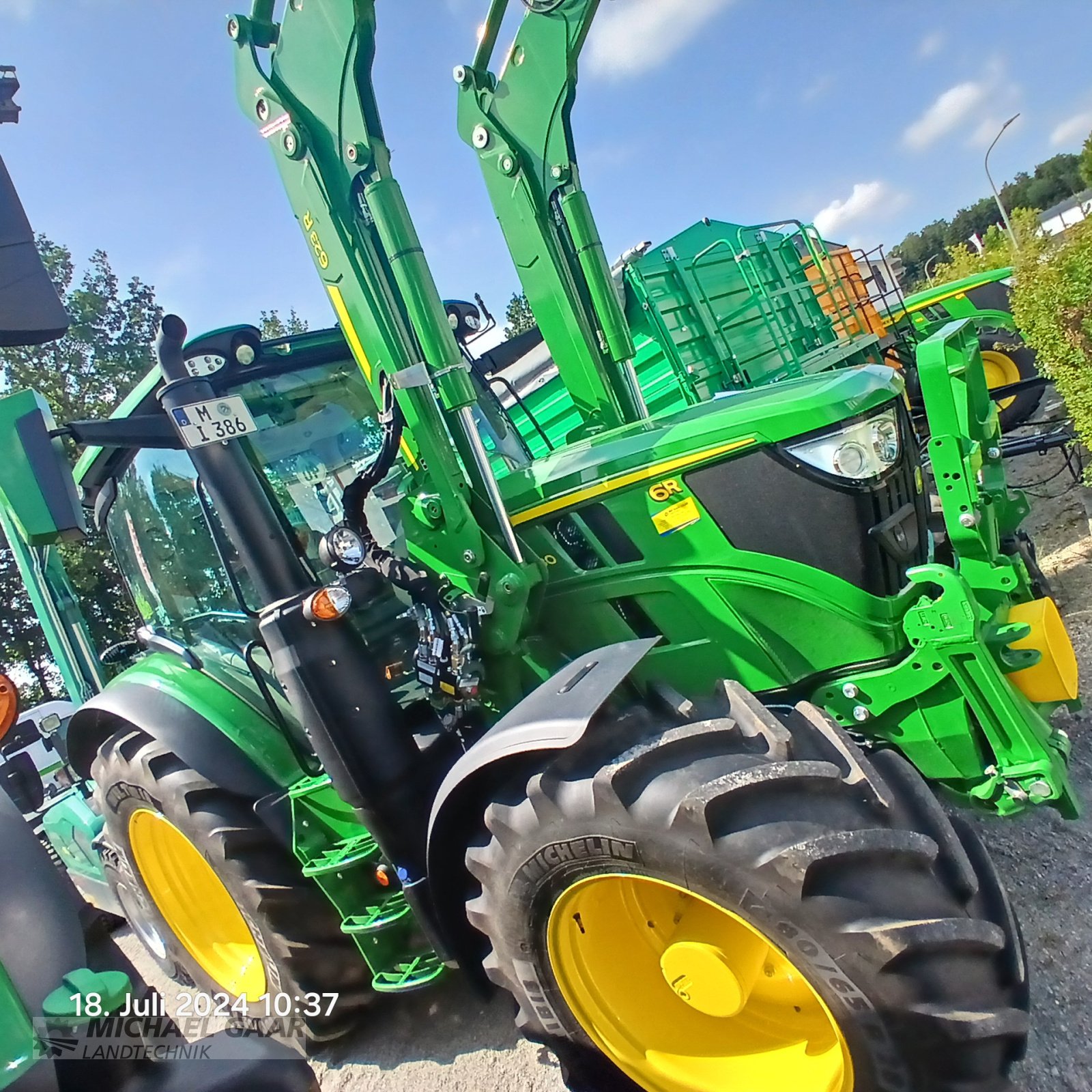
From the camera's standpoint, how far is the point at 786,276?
364 inches

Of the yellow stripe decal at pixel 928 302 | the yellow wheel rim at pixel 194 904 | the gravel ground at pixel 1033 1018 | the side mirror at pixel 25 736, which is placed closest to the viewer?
the gravel ground at pixel 1033 1018

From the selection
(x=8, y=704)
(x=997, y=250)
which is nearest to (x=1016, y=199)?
(x=997, y=250)

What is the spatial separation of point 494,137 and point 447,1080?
3637mm

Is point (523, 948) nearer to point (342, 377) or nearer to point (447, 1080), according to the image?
point (447, 1080)

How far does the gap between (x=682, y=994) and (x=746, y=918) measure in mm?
425

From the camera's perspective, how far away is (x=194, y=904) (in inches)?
136

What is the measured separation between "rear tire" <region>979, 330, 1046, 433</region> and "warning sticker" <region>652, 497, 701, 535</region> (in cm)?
690

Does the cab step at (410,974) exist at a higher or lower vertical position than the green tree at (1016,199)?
lower

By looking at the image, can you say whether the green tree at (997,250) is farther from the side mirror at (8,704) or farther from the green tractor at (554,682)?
the side mirror at (8,704)

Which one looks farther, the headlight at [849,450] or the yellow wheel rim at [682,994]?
the headlight at [849,450]

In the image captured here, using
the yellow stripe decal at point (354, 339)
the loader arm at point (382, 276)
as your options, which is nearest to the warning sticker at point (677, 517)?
the loader arm at point (382, 276)

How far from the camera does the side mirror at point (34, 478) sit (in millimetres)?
2062

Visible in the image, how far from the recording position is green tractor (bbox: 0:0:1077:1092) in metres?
1.78

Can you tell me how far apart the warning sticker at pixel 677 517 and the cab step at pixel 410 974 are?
4.93 feet
